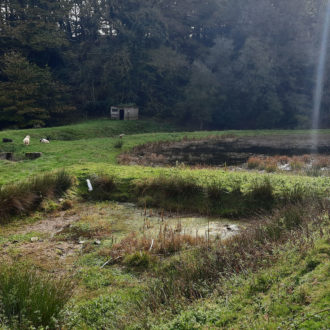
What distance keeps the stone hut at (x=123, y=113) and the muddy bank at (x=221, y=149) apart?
12219 millimetres

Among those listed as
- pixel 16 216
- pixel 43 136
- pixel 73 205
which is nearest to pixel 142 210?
pixel 73 205

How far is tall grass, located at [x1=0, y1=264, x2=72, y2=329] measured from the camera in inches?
184

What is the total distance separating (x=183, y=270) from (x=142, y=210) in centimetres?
534

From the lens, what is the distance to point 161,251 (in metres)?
7.93

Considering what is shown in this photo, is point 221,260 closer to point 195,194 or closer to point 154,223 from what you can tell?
point 154,223

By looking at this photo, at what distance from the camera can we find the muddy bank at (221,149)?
21.5 meters

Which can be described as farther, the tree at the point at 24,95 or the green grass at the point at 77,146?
the tree at the point at 24,95

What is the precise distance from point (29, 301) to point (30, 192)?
6899 mm

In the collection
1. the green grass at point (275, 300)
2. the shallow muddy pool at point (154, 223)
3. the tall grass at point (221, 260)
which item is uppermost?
the green grass at point (275, 300)

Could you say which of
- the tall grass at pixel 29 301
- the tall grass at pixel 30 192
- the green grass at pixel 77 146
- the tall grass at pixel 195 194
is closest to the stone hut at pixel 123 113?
the green grass at pixel 77 146

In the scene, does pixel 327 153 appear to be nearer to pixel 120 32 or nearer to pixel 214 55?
pixel 214 55

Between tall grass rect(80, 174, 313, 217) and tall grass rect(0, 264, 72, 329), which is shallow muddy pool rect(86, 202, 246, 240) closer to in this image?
tall grass rect(80, 174, 313, 217)

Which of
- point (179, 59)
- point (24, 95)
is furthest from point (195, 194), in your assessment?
point (179, 59)

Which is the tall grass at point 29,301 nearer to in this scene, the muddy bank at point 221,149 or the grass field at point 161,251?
the grass field at point 161,251
